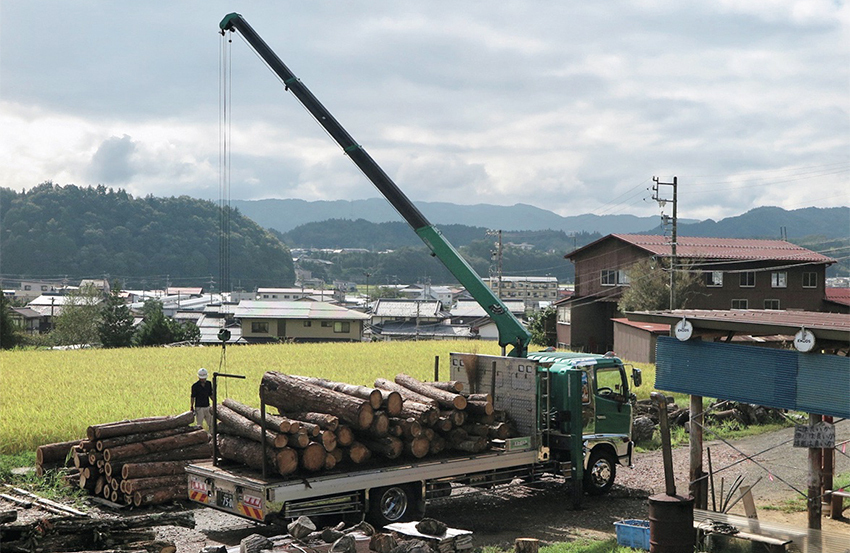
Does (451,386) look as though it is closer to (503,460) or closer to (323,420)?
(503,460)

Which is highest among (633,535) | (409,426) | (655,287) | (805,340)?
(655,287)

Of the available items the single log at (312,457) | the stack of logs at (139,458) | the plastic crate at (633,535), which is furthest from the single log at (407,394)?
the stack of logs at (139,458)

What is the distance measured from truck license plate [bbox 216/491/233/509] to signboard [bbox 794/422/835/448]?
8167mm

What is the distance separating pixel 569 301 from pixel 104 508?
51.2 metres

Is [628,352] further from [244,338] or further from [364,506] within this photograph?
[364,506]

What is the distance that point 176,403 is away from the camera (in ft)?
78.4

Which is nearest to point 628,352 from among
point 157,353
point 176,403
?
point 157,353

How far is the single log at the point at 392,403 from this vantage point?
535 inches

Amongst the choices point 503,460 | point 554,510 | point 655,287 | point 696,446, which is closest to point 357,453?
point 503,460

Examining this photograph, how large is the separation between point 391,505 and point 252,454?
7.59 ft

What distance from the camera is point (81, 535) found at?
10.7m

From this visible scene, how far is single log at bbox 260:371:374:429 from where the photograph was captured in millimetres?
13125

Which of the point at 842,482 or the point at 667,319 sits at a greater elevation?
the point at 667,319

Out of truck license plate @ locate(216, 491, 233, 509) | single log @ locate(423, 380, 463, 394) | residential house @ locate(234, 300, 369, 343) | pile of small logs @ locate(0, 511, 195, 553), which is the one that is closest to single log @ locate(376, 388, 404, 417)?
single log @ locate(423, 380, 463, 394)
